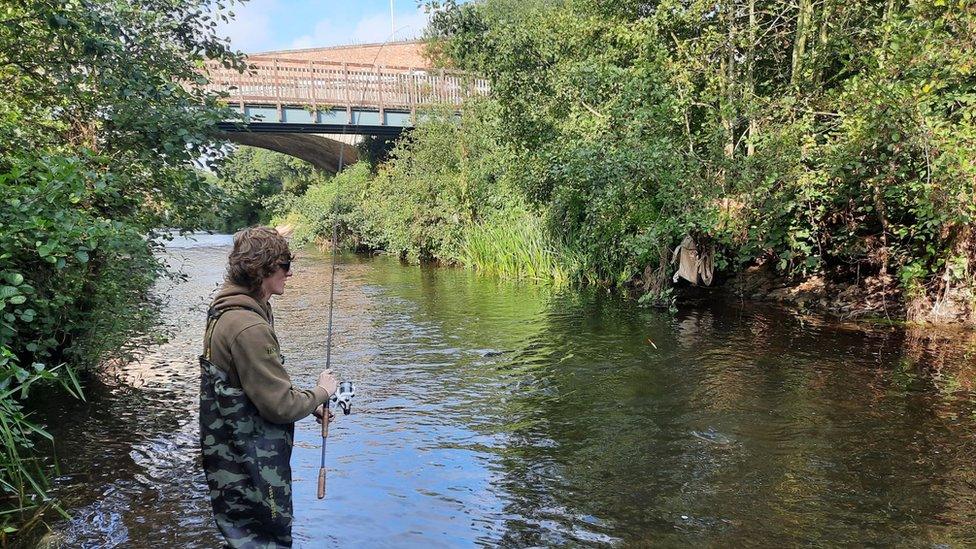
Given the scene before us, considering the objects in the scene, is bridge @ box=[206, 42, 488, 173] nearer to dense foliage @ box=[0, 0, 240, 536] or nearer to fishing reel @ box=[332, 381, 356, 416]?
dense foliage @ box=[0, 0, 240, 536]

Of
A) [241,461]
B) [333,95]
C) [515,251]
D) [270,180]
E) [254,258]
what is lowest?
[241,461]

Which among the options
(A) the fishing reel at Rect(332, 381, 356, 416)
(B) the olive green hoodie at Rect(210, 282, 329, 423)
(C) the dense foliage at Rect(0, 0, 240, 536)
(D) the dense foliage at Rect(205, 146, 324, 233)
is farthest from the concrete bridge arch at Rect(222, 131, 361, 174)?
(B) the olive green hoodie at Rect(210, 282, 329, 423)

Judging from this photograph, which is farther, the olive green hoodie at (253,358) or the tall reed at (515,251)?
the tall reed at (515,251)

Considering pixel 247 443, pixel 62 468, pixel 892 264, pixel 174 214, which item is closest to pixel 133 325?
pixel 174 214

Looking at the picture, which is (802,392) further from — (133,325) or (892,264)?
(133,325)

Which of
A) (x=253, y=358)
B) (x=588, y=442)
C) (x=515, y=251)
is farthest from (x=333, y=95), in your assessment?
(x=253, y=358)

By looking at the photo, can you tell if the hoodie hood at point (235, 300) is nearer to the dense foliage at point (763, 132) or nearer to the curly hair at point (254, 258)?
the curly hair at point (254, 258)

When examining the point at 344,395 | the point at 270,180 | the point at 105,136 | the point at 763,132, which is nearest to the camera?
the point at 344,395

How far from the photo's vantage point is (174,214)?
27.2 ft

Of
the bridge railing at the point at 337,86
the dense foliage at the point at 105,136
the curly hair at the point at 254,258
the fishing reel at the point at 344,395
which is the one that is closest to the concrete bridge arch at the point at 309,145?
the bridge railing at the point at 337,86

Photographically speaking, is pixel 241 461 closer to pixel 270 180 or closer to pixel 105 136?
pixel 105 136

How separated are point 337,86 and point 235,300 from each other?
27403 millimetres

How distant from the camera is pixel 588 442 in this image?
6910mm

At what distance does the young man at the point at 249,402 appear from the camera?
123 inches
